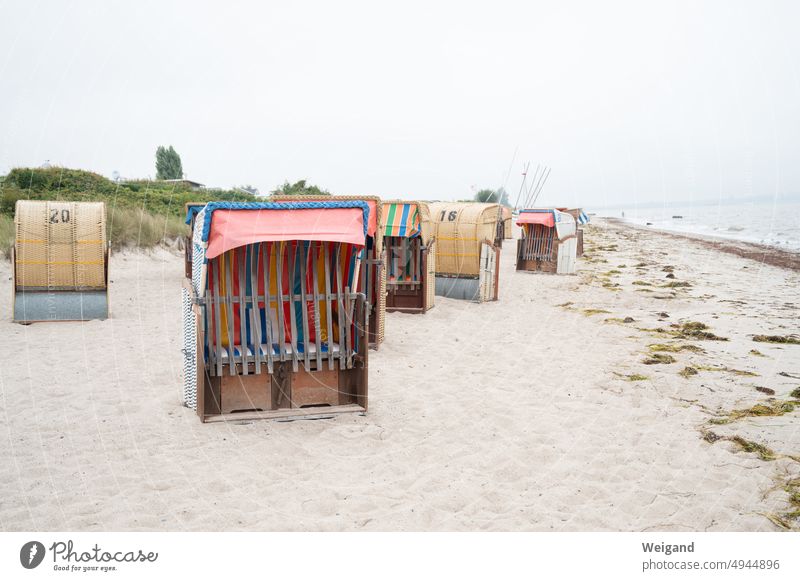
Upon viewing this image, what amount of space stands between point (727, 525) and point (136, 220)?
770 inches

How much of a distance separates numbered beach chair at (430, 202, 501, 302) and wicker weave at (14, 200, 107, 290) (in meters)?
7.21

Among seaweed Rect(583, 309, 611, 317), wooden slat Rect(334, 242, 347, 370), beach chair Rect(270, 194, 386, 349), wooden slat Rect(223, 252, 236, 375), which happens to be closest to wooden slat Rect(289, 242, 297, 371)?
wooden slat Rect(334, 242, 347, 370)

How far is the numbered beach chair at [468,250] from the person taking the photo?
14.2 m

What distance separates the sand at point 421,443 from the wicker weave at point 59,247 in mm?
861

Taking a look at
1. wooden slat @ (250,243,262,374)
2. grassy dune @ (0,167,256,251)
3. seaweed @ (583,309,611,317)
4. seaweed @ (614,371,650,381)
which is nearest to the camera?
wooden slat @ (250,243,262,374)

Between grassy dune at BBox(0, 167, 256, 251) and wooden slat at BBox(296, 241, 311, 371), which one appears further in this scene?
grassy dune at BBox(0, 167, 256, 251)

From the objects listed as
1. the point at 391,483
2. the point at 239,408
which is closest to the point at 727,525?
the point at 391,483

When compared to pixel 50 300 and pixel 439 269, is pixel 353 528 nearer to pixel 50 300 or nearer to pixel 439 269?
pixel 50 300

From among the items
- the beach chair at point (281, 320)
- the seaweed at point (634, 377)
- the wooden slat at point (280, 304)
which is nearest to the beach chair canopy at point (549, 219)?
the seaweed at point (634, 377)

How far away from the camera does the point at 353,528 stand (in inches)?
164

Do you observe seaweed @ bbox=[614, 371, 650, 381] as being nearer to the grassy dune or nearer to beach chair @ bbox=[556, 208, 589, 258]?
the grassy dune

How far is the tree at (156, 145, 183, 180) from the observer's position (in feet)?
131

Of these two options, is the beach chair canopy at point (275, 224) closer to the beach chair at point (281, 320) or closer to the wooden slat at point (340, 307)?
the beach chair at point (281, 320)

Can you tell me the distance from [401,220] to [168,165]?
34464mm
